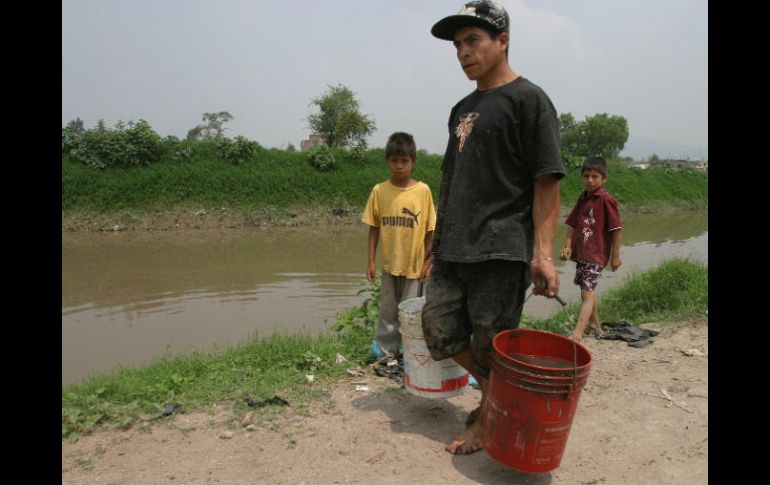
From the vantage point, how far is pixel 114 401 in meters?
3.23

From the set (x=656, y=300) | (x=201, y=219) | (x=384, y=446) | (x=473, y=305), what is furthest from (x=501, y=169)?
(x=201, y=219)

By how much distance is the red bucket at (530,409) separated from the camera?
84.4 inches

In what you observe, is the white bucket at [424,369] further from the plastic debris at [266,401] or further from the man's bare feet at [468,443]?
the plastic debris at [266,401]

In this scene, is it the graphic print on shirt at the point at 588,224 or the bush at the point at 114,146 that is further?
the bush at the point at 114,146

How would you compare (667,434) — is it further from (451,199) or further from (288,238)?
(288,238)

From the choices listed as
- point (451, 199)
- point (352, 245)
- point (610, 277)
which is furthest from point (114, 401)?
point (352, 245)

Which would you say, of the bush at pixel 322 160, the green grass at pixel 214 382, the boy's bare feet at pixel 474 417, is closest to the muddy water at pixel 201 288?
the green grass at pixel 214 382

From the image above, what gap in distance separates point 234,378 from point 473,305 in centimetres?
197

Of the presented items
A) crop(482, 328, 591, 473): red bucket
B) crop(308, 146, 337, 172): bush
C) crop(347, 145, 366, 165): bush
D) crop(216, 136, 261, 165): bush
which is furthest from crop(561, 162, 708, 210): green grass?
crop(482, 328, 591, 473): red bucket

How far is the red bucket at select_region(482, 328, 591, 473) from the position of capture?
2.14 m

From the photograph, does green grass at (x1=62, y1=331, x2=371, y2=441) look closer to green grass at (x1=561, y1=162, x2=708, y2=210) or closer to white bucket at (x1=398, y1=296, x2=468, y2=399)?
white bucket at (x1=398, y1=296, x2=468, y2=399)

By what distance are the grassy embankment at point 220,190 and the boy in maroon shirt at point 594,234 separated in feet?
47.7

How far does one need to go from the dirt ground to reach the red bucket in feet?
0.74

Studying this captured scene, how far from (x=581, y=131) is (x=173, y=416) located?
2522 inches
